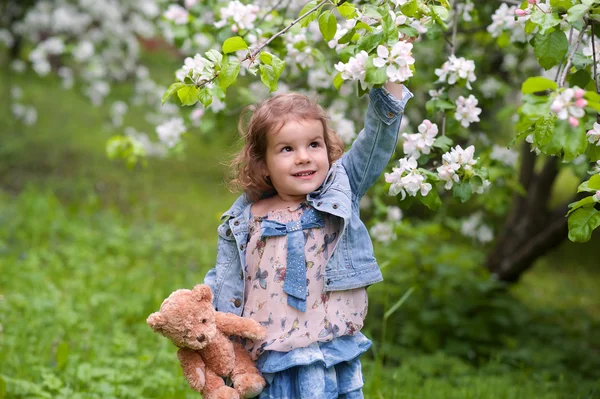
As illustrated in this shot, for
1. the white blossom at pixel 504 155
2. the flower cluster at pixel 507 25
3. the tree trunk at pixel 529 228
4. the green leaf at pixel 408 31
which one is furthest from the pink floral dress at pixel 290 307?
the tree trunk at pixel 529 228

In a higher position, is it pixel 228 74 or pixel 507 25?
pixel 507 25

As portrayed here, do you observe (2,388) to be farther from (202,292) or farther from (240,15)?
(240,15)

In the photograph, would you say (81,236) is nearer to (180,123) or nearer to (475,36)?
(180,123)

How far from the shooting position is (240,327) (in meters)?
2.14

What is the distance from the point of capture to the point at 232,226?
7.57 ft

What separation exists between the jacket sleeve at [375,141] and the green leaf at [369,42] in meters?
0.17

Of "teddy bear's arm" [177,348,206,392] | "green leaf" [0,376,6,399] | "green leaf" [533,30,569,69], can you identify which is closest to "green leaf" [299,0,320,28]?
"green leaf" [533,30,569,69]

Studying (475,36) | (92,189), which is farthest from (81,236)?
(475,36)

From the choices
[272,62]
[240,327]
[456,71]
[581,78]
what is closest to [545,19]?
[581,78]

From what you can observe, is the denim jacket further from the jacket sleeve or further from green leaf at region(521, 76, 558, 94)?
green leaf at region(521, 76, 558, 94)

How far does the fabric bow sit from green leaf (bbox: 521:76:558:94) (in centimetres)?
82

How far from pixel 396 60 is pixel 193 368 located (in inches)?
43.4

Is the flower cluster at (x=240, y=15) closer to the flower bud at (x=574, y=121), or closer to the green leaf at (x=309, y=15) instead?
the green leaf at (x=309, y=15)

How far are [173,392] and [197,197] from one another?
4.95 meters
